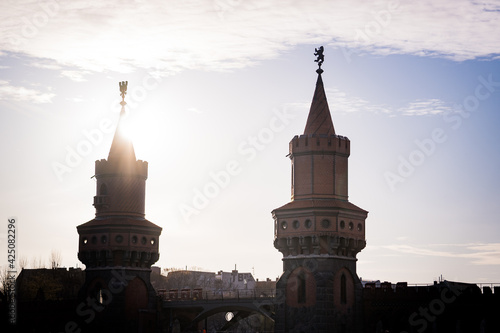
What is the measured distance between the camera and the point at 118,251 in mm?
72750

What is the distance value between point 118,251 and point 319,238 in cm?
1809

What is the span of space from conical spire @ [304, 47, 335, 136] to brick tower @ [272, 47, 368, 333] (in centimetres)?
7

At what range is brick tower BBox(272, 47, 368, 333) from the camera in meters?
62.5

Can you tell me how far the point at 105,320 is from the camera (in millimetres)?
71500

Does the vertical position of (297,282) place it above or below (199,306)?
above

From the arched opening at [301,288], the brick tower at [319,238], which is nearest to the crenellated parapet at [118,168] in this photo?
the brick tower at [319,238]

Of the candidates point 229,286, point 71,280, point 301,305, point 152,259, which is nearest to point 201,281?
point 229,286

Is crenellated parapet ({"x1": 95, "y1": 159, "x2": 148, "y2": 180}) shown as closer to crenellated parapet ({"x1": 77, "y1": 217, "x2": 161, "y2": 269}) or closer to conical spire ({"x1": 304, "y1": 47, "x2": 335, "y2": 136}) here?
crenellated parapet ({"x1": 77, "y1": 217, "x2": 161, "y2": 269})

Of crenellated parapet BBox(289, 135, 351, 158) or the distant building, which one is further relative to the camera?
crenellated parapet BBox(289, 135, 351, 158)

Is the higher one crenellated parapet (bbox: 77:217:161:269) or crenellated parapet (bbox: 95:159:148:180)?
crenellated parapet (bbox: 95:159:148:180)

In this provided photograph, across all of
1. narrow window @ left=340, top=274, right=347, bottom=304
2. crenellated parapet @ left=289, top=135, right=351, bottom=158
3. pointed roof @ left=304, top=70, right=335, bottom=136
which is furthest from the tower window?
narrow window @ left=340, top=274, right=347, bottom=304

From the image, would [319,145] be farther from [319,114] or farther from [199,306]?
[199,306]

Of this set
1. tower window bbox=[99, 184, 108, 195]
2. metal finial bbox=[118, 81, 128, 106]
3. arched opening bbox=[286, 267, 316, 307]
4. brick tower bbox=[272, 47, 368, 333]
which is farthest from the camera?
metal finial bbox=[118, 81, 128, 106]

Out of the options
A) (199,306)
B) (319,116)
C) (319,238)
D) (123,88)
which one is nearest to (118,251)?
(199,306)
